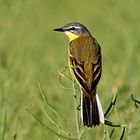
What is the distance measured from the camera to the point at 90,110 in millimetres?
5426

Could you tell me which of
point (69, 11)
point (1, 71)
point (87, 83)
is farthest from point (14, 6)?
point (69, 11)

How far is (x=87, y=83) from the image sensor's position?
5641mm

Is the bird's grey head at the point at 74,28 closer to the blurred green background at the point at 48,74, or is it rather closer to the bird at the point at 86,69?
the bird at the point at 86,69

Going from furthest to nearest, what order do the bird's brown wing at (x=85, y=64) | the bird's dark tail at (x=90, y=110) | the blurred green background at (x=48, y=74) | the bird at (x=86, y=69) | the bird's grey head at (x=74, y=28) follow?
the blurred green background at (x=48, y=74)
the bird's grey head at (x=74, y=28)
the bird's brown wing at (x=85, y=64)
the bird at (x=86, y=69)
the bird's dark tail at (x=90, y=110)

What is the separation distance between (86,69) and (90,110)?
0.48m

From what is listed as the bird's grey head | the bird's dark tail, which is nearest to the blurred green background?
the bird's dark tail

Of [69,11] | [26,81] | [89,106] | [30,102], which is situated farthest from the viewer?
[69,11]

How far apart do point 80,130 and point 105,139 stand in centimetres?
24

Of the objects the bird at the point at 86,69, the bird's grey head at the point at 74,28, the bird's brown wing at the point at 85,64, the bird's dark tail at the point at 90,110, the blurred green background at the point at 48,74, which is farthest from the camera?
the blurred green background at the point at 48,74

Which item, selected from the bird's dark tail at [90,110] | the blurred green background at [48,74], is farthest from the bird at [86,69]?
the blurred green background at [48,74]

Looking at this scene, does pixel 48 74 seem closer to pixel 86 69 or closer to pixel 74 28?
pixel 74 28

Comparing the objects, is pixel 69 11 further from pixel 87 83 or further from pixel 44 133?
pixel 87 83

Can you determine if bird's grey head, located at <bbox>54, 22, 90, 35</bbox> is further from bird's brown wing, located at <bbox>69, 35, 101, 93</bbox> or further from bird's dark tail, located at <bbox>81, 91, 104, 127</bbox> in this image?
bird's dark tail, located at <bbox>81, 91, 104, 127</bbox>

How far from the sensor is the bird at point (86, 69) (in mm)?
5355
